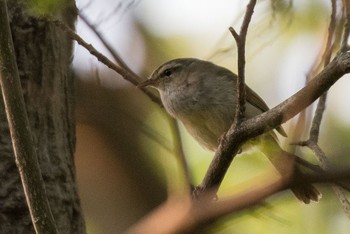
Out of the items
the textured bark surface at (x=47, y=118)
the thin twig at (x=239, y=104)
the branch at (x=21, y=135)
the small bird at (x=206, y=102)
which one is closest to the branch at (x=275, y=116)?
the thin twig at (x=239, y=104)

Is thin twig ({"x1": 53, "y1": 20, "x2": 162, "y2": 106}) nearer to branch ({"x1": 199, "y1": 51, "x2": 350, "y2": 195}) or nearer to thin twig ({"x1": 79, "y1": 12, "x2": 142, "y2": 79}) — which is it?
thin twig ({"x1": 79, "y1": 12, "x2": 142, "y2": 79})

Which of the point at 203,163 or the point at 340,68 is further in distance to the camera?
the point at 203,163

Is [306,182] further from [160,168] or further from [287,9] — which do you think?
[160,168]

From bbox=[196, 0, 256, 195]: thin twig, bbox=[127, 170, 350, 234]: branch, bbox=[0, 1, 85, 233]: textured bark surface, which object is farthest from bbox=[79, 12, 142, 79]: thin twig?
bbox=[127, 170, 350, 234]: branch

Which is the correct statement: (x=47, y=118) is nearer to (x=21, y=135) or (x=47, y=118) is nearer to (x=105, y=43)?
(x=105, y=43)

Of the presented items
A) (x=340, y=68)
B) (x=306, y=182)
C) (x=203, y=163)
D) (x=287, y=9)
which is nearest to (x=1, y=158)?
(x=287, y=9)

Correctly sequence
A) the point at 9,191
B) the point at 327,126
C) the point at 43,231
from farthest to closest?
the point at 327,126 → the point at 9,191 → the point at 43,231

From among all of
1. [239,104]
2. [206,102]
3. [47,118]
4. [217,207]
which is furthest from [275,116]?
[206,102]
